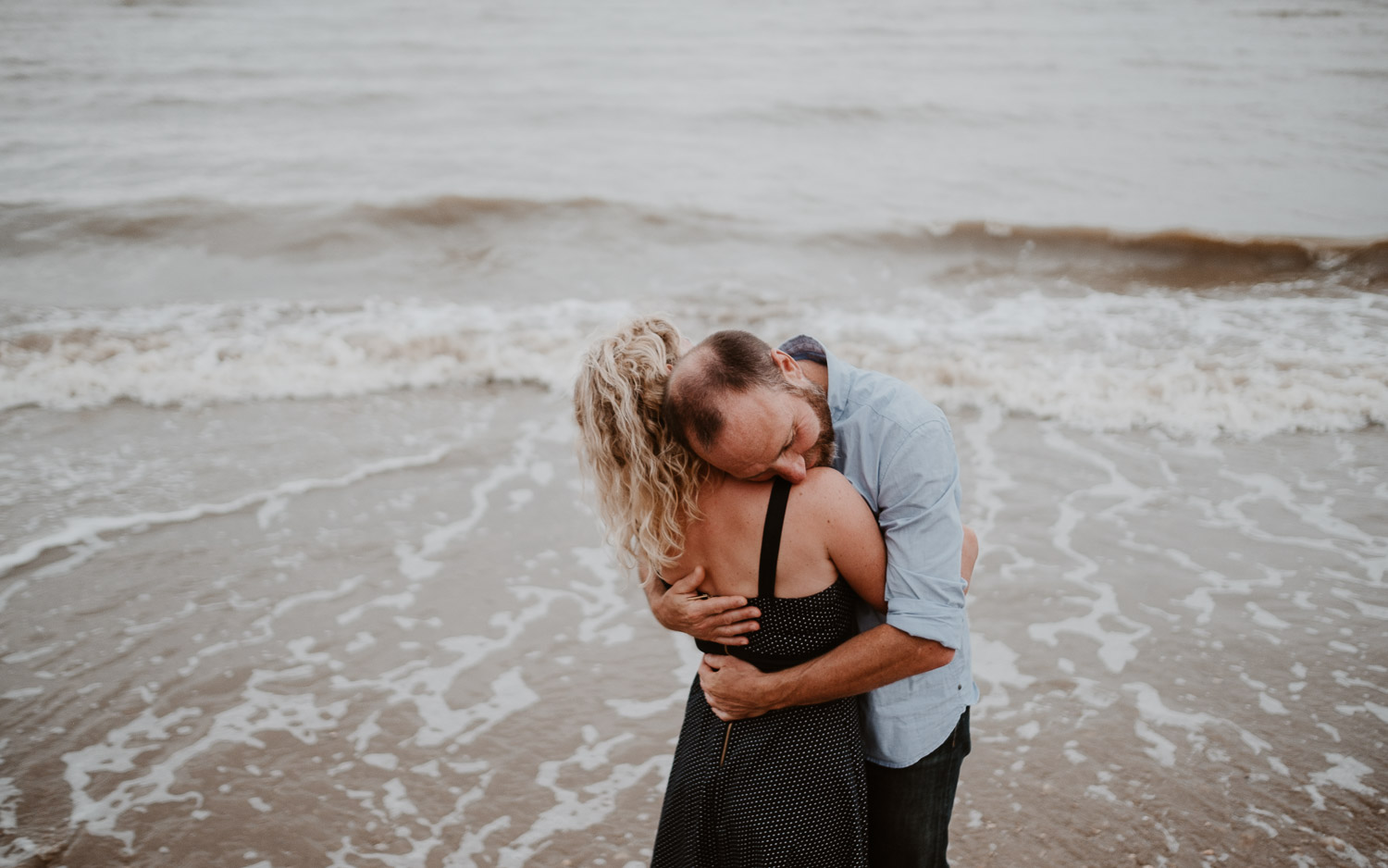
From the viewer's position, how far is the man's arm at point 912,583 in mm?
2014

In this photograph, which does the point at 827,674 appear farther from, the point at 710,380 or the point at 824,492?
the point at 710,380

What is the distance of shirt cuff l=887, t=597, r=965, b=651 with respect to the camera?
2002 millimetres

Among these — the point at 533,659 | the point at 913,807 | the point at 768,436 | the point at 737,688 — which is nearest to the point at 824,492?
the point at 768,436

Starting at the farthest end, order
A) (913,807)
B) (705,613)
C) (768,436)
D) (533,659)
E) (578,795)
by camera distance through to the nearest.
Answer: (533,659), (578,795), (913,807), (705,613), (768,436)

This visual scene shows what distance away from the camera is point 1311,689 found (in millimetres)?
4223

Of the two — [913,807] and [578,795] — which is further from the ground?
[913,807]

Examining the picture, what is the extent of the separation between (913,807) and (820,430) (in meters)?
1.06

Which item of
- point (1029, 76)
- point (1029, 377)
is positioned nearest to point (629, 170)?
point (1029, 377)

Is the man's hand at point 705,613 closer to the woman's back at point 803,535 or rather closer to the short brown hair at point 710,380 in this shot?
the woman's back at point 803,535

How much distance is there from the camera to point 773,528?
203 centimetres

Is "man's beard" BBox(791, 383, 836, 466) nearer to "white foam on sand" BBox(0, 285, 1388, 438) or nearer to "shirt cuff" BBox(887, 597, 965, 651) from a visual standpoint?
"shirt cuff" BBox(887, 597, 965, 651)

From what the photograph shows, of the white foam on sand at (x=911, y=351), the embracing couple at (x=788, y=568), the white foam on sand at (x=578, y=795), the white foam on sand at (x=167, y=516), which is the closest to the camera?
the embracing couple at (x=788, y=568)

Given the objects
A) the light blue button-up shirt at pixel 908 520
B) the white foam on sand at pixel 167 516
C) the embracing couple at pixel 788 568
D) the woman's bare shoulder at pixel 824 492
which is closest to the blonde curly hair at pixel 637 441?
the embracing couple at pixel 788 568

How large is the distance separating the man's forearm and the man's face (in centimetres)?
42
